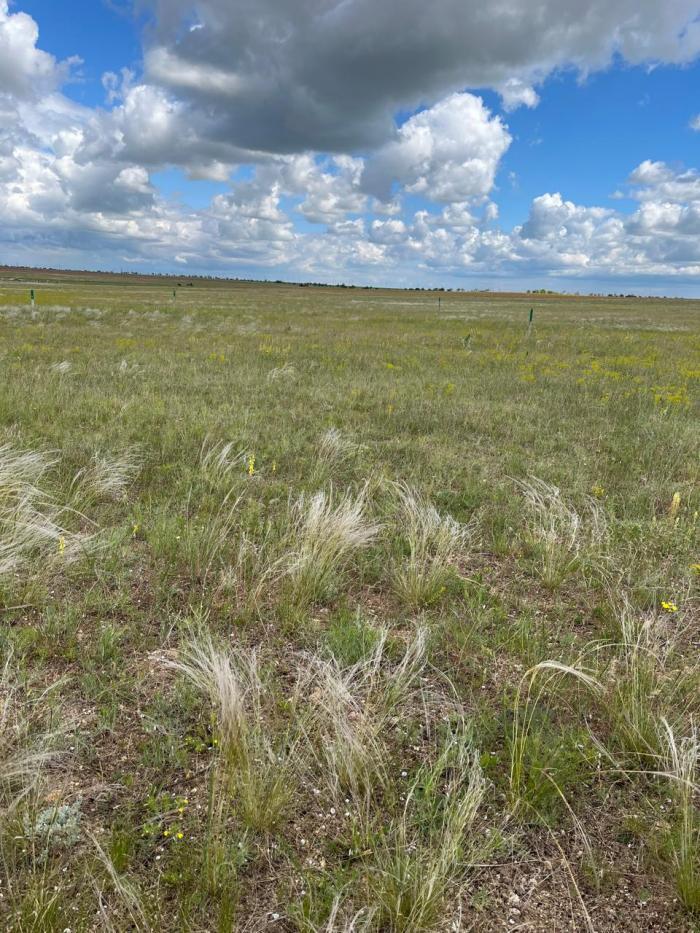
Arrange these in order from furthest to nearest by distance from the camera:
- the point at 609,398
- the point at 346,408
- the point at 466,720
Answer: the point at 609,398 → the point at 346,408 → the point at 466,720

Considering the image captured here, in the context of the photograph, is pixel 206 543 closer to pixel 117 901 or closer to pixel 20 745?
pixel 20 745

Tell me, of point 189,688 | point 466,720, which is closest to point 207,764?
point 189,688

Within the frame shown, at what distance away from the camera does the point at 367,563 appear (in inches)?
169

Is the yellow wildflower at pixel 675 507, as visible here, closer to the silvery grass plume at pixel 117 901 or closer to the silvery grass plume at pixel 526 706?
the silvery grass plume at pixel 526 706

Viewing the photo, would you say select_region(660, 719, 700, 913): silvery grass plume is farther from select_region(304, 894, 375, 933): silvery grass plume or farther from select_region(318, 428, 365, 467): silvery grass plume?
select_region(318, 428, 365, 467): silvery grass plume

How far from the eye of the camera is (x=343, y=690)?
2.58 m

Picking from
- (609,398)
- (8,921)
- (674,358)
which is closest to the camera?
(8,921)

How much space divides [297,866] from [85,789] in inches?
39.6

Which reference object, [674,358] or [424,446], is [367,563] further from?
[674,358]

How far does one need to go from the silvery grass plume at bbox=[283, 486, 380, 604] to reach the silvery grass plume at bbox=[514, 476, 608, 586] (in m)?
1.43

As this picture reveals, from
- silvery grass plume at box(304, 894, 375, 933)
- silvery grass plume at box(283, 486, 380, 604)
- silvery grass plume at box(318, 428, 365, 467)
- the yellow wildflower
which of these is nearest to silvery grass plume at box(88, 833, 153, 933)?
silvery grass plume at box(304, 894, 375, 933)

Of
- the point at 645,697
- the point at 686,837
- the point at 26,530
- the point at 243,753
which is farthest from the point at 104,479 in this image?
the point at 686,837

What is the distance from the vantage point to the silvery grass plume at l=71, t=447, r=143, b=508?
516 centimetres

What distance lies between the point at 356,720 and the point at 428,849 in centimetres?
76
